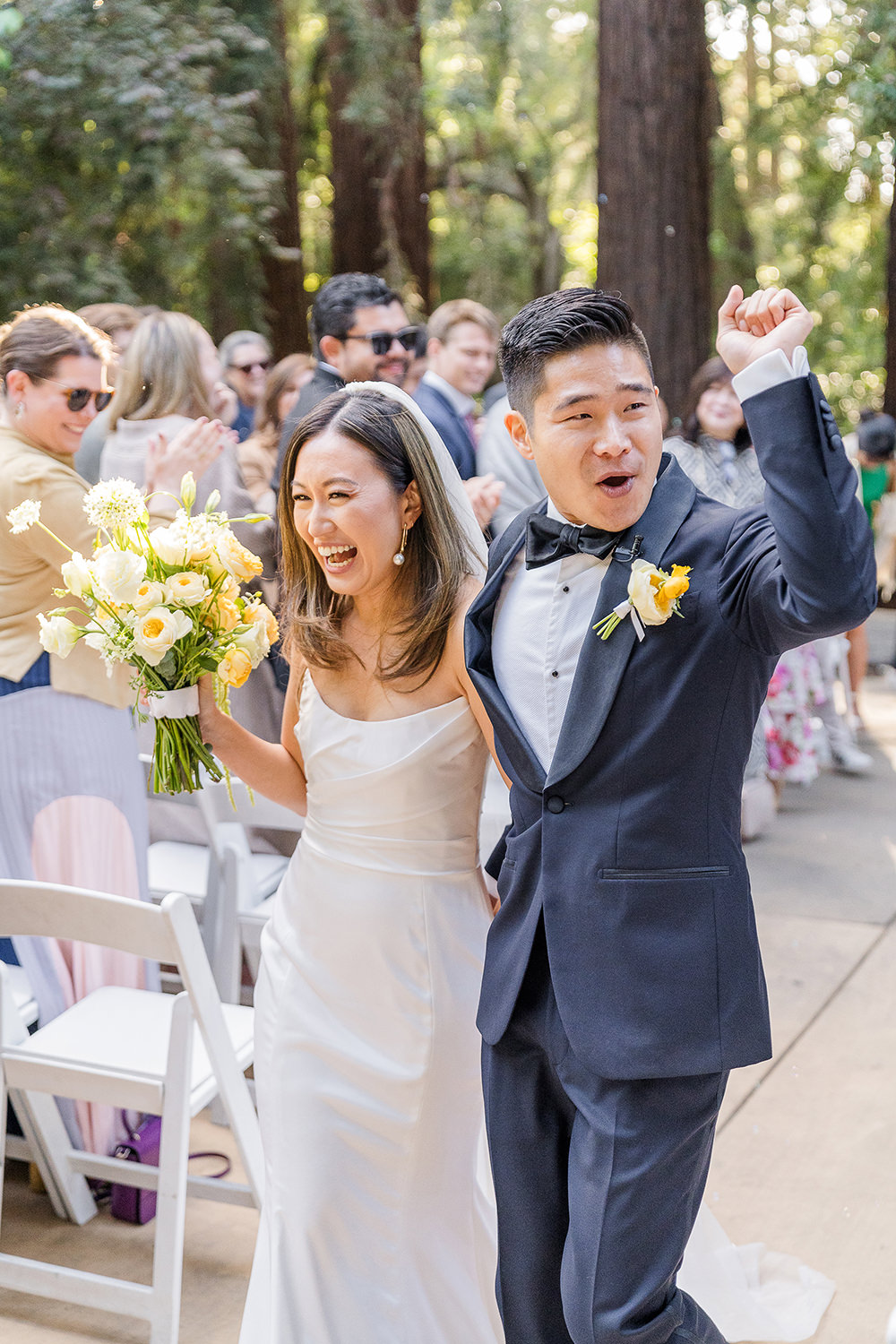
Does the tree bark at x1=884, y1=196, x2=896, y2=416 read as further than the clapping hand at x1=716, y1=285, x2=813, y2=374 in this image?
Yes

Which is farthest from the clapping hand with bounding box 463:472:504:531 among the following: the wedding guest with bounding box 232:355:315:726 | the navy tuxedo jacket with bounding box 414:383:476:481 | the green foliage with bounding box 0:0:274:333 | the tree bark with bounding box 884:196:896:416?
the tree bark with bounding box 884:196:896:416

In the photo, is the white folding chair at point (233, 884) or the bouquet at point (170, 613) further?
the white folding chair at point (233, 884)

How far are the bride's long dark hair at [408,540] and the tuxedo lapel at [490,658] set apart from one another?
256 millimetres

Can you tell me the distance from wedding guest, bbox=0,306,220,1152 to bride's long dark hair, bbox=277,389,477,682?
1216mm

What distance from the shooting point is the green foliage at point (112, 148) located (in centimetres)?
922

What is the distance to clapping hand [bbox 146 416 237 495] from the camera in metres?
3.80

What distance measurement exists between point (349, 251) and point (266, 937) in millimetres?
10456

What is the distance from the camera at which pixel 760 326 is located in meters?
1.89

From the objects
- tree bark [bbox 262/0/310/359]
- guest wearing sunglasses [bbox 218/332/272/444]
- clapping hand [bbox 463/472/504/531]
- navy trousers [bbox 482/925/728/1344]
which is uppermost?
tree bark [bbox 262/0/310/359]

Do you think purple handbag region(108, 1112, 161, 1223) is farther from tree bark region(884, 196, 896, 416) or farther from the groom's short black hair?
tree bark region(884, 196, 896, 416)

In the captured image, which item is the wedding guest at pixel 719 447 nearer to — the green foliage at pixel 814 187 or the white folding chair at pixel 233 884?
the white folding chair at pixel 233 884

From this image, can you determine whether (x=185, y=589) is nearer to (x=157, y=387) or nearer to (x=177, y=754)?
(x=177, y=754)

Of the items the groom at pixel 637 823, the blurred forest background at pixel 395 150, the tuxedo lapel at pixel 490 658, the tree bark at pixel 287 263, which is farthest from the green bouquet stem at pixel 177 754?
the tree bark at pixel 287 263

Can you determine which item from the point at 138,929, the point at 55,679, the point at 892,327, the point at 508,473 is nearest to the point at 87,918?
the point at 138,929
